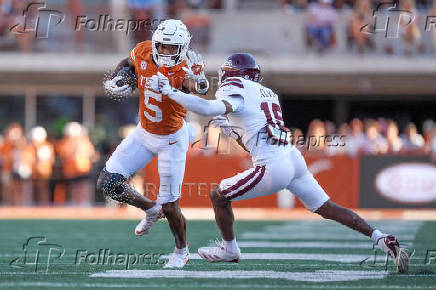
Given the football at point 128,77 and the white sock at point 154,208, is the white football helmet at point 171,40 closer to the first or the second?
the football at point 128,77

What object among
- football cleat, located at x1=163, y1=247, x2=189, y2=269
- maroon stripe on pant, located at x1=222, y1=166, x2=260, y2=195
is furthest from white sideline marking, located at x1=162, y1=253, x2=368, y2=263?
maroon stripe on pant, located at x1=222, y1=166, x2=260, y2=195

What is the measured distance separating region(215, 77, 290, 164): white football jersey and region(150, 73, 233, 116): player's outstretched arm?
26 cm

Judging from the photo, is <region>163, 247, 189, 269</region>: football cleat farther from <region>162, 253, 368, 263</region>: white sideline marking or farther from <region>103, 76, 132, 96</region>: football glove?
<region>103, 76, 132, 96</region>: football glove

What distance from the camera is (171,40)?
247 inches

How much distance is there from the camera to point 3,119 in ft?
68.1

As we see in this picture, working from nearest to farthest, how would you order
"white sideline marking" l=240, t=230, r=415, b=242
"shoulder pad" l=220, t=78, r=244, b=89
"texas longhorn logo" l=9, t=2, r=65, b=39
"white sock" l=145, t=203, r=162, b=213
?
"shoulder pad" l=220, t=78, r=244, b=89 < "white sock" l=145, t=203, r=162, b=213 < "white sideline marking" l=240, t=230, r=415, b=242 < "texas longhorn logo" l=9, t=2, r=65, b=39

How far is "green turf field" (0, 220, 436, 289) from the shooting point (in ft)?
18.1

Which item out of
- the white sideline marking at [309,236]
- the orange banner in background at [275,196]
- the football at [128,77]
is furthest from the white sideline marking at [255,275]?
the orange banner in background at [275,196]

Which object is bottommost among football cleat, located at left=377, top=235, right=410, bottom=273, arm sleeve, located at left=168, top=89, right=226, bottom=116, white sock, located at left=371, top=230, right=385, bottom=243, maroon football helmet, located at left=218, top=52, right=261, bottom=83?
football cleat, located at left=377, top=235, right=410, bottom=273

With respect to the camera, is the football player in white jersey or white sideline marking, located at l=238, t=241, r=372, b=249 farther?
white sideline marking, located at l=238, t=241, r=372, b=249

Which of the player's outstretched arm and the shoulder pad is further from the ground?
the shoulder pad

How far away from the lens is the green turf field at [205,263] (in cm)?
552

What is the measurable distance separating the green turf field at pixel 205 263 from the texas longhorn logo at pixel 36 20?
772cm

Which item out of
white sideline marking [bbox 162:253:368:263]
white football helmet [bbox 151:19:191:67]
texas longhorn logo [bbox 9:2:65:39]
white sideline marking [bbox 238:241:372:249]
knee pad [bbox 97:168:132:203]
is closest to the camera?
white football helmet [bbox 151:19:191:67]
